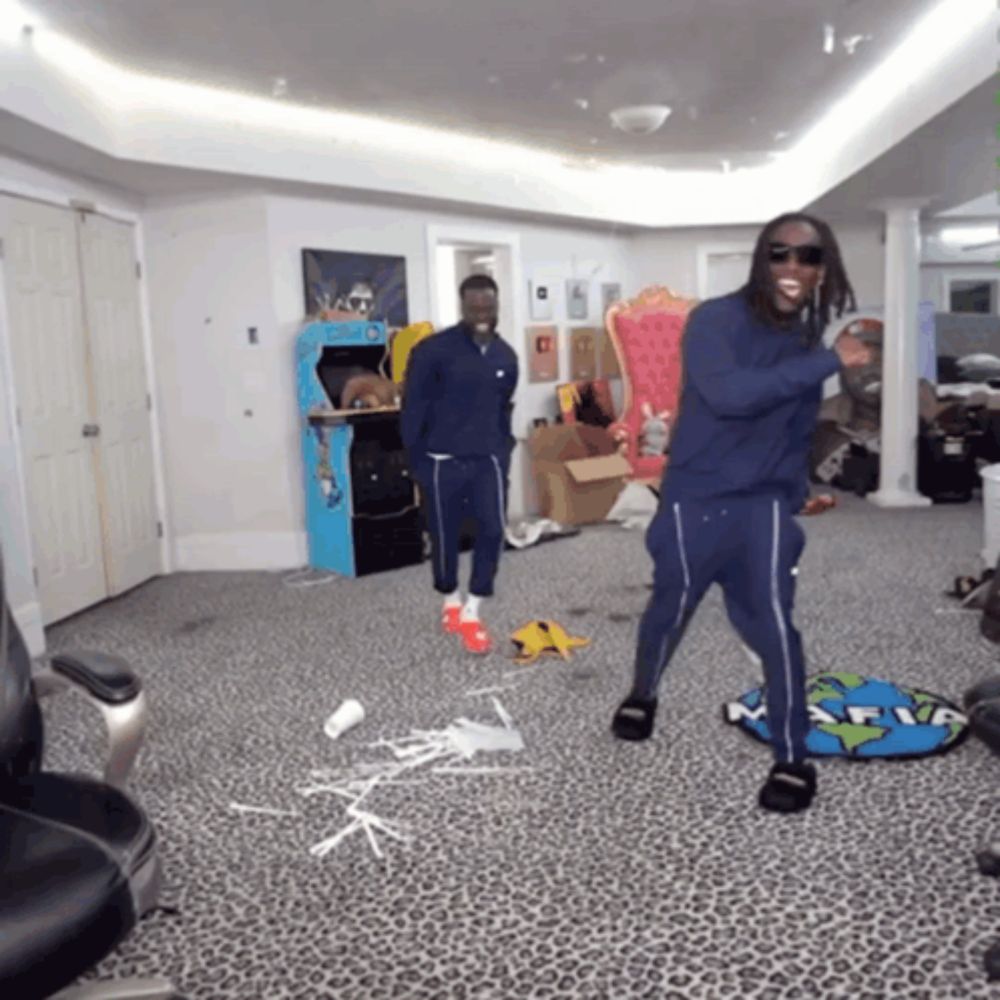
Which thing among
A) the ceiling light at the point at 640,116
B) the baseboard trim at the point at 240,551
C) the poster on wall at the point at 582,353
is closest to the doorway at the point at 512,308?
the poster on wall at the point at 582,353

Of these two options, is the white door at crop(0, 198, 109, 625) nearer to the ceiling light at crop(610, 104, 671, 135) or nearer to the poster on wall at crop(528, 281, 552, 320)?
the ceiling light at crop(610, 104, 671, 135)

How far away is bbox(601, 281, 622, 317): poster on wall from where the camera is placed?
8602mm

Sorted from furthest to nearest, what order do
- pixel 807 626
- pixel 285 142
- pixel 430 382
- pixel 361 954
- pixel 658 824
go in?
pixel 285 142
pixel 807 626
pixel 430 382
pixel 658 824
pixel 361 954

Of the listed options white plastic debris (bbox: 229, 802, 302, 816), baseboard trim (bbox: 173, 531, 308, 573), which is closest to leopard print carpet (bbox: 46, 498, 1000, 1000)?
white plastic debris (bbox: 229, 802, 302, 816)

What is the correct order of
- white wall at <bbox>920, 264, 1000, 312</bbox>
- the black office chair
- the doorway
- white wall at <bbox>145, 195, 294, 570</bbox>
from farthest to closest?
white wall at <bbox>920, 264, 1000, 312</bbox>
the doorway
white wall at <bbox>145, 195, 294, 570</bbox>
the black office chair

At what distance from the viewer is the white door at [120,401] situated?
542cm

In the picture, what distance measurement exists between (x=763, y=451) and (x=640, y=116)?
3.54m


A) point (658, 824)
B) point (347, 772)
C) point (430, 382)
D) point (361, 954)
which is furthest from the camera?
point (430, 382)

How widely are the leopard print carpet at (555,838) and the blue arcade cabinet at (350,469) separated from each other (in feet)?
4.59

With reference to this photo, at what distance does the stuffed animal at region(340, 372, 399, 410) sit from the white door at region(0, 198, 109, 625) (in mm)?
1422

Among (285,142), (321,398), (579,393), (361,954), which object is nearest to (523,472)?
(579,393)

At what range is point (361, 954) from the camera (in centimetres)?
206

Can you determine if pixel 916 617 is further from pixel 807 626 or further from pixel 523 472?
pixel 523 472

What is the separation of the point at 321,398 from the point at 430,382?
2032mm
